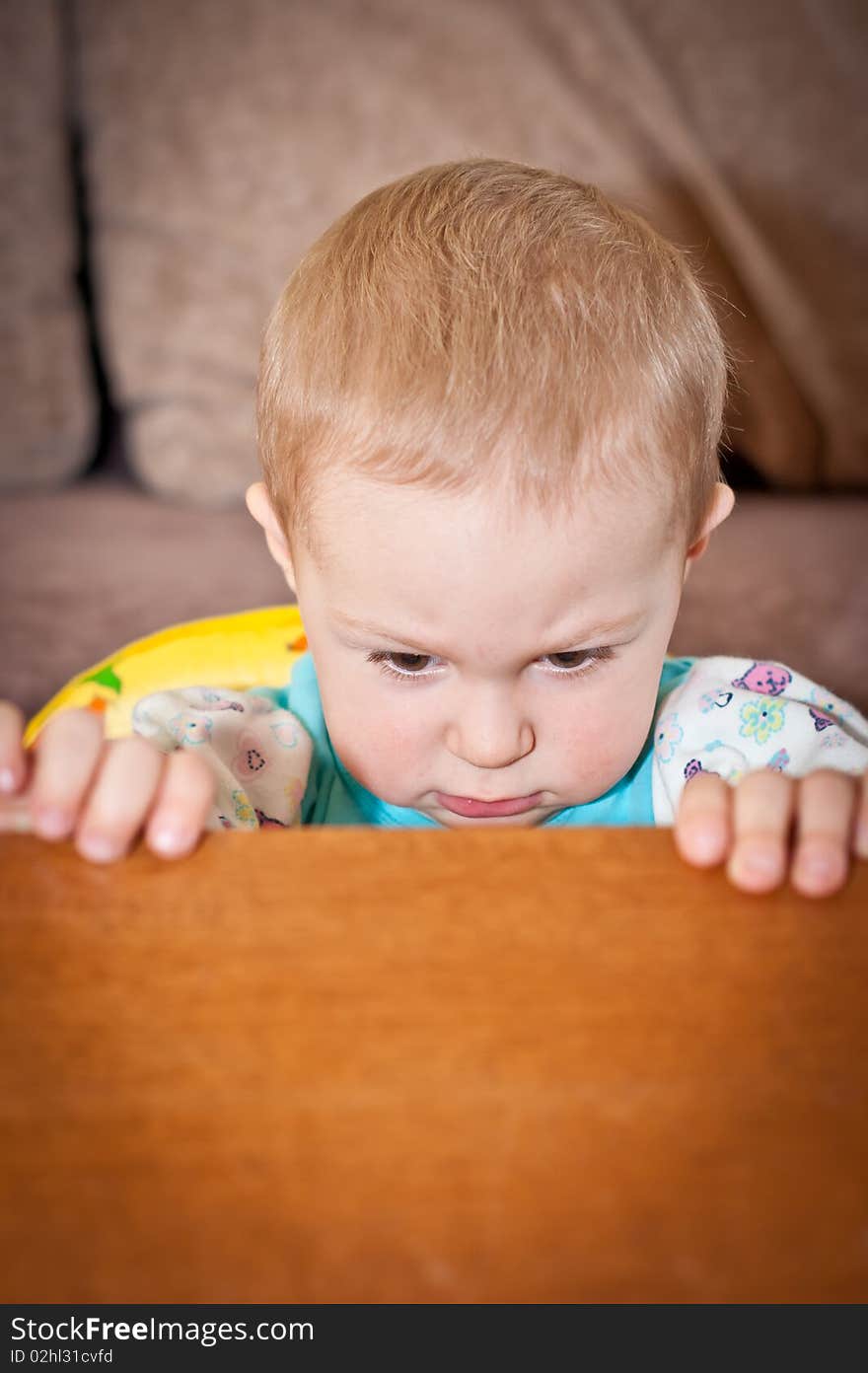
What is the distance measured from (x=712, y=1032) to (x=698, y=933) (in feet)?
0.17

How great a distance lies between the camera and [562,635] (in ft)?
2.26

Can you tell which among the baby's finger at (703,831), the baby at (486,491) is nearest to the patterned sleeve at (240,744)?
the baby at (486,491)

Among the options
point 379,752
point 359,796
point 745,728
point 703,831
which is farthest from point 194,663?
point 703,831

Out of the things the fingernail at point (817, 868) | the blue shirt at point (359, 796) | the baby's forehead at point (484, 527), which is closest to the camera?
the fingernail at point (817, 868)

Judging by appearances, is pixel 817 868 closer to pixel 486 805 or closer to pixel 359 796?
pixel 486 805

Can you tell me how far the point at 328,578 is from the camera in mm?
736

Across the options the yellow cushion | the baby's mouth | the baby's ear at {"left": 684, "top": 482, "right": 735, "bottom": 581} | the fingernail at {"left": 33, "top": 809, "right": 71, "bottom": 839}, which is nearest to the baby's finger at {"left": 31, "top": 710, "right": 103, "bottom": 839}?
the fingernail at {"left": 33, "top": 809, "right": 71, "bottom": 839}

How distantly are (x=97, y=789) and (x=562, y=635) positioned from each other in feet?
0.95

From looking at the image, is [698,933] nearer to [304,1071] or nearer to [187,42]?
[304,1071]

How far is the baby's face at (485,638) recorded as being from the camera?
2.20ft

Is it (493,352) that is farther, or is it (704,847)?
(493,352)

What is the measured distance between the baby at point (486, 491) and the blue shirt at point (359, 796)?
0.34ft

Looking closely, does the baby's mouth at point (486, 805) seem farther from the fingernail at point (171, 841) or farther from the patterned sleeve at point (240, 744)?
the fingernail at point (171, 841)
